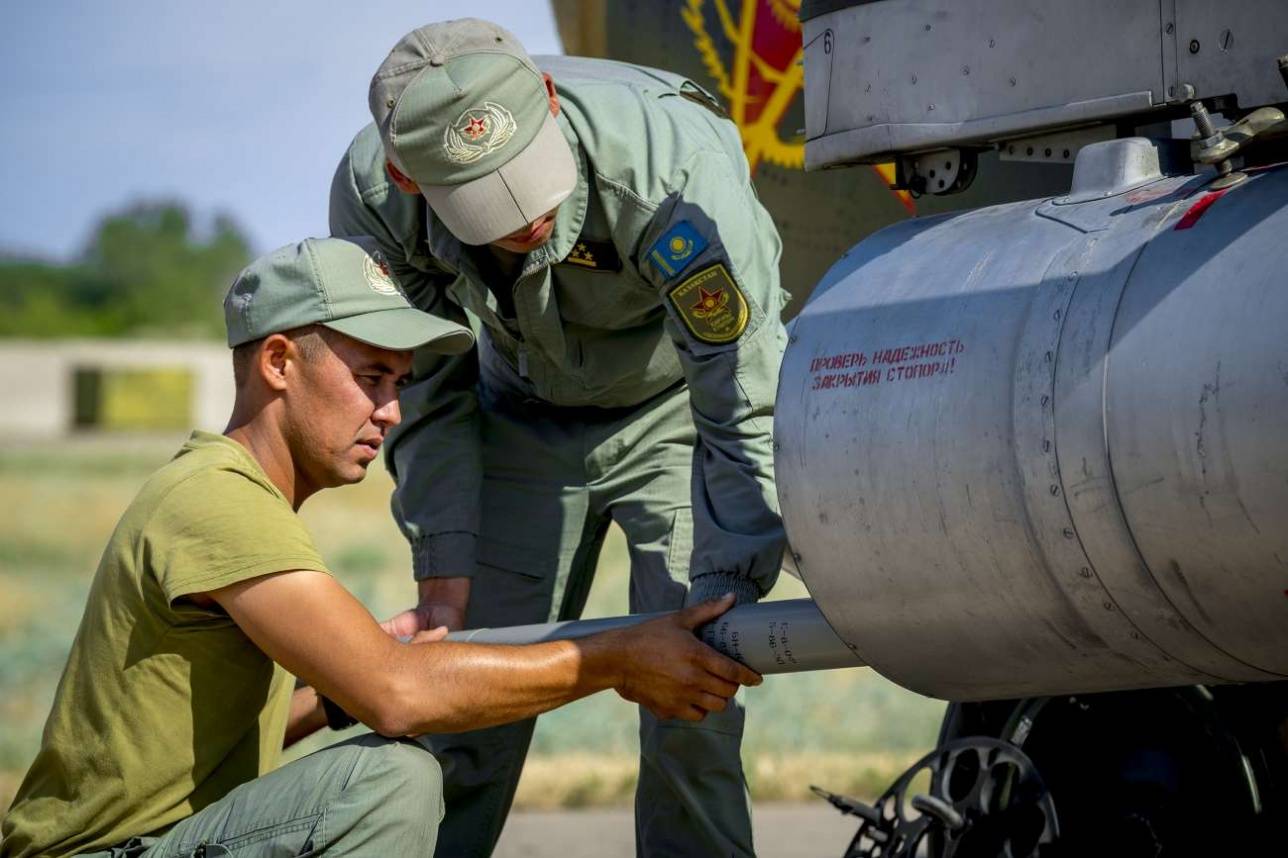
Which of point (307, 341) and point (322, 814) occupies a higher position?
point (307, 341)

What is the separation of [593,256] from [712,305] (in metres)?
0.32

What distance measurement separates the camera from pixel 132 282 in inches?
2180

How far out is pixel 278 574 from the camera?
2.41m

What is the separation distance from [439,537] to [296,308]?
3.26ft

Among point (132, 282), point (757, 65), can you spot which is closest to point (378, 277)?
point (757, 65)

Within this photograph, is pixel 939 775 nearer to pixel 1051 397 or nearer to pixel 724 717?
pixel 724 717

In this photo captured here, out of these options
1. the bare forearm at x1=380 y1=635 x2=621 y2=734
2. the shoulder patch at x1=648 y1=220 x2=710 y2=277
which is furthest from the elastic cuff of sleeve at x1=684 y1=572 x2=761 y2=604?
the shoulder patch at x1=648 y1=220 x2=710 y2=277

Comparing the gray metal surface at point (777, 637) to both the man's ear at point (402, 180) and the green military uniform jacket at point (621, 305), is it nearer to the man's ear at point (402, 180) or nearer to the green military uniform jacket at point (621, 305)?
the green military uniform jacket at point (621, 305)

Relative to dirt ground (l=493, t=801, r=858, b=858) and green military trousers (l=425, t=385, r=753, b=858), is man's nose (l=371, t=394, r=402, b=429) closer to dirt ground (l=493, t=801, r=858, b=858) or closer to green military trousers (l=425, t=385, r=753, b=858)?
green military trousers (l=425, t=385, r=753, b=858)

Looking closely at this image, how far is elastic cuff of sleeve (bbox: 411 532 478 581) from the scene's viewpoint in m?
3.52

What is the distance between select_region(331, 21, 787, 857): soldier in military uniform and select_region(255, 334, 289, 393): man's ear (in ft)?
1.33

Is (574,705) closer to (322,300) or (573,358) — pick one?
(573,358)

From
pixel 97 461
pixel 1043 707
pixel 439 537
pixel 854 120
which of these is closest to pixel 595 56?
pixel 439 537

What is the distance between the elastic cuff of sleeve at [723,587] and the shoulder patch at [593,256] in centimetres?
63
